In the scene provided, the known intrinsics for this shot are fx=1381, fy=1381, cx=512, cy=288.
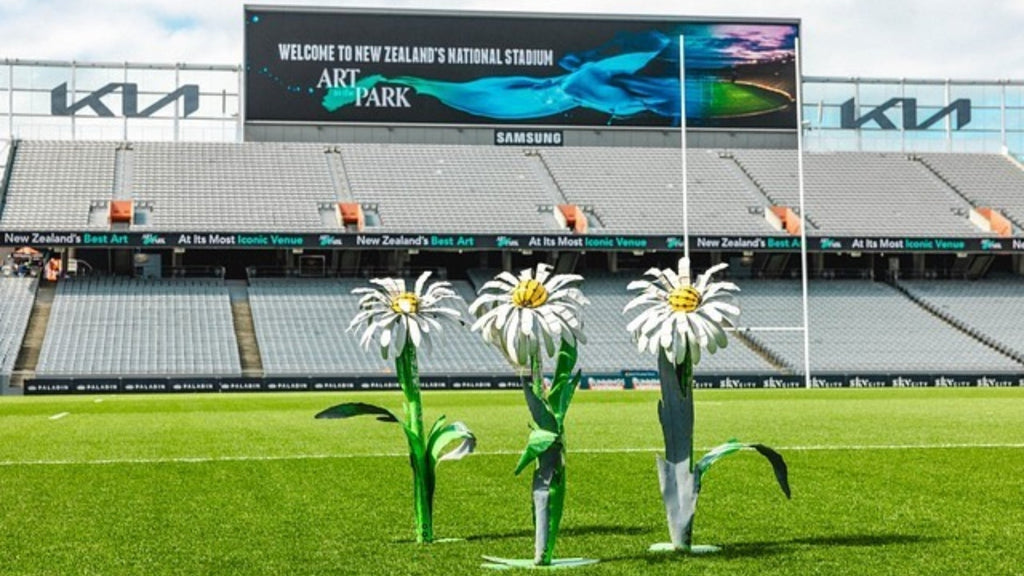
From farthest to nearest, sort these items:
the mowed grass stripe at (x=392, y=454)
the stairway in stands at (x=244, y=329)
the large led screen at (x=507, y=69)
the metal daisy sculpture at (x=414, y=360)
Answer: the large led screen at (x=507, y=69)
the stairway in stands at (x=244, y=329)
the mowed grass stripe at (x=392, y=454)
the metal daisy sculpture at (x=414, y=360)

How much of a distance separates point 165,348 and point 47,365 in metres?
3.30

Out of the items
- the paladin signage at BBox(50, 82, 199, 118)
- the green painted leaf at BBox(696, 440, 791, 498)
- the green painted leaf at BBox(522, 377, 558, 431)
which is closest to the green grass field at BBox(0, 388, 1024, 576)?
the green painted leaf at BBox(696, 440, 791, 498)

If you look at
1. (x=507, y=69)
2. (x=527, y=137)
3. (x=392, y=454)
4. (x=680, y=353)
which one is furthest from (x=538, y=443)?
(x=527, y=137)

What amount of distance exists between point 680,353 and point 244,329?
117ft

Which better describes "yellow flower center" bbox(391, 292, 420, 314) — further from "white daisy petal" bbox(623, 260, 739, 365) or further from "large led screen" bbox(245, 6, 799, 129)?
"large led screen" bbox(245, 6, 799, 129)

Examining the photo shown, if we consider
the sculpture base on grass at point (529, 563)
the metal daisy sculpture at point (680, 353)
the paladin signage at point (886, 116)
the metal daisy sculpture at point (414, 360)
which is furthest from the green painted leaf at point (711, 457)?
the paladin signage at point (886, 116)

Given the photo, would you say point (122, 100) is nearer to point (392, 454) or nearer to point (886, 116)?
point (886, 116)

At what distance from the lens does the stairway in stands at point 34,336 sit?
36781 millimetres

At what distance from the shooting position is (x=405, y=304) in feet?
25.8

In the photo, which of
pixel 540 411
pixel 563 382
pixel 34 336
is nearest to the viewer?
pixel 540 411

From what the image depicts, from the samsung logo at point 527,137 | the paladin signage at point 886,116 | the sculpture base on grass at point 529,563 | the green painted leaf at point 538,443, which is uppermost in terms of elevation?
the paladin signage at point 886,116

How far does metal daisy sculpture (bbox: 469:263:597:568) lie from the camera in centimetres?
692

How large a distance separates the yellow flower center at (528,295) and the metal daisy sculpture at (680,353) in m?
0.48

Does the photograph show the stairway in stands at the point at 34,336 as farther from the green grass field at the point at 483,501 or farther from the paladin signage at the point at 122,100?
the green grass field at the point at 483,501
